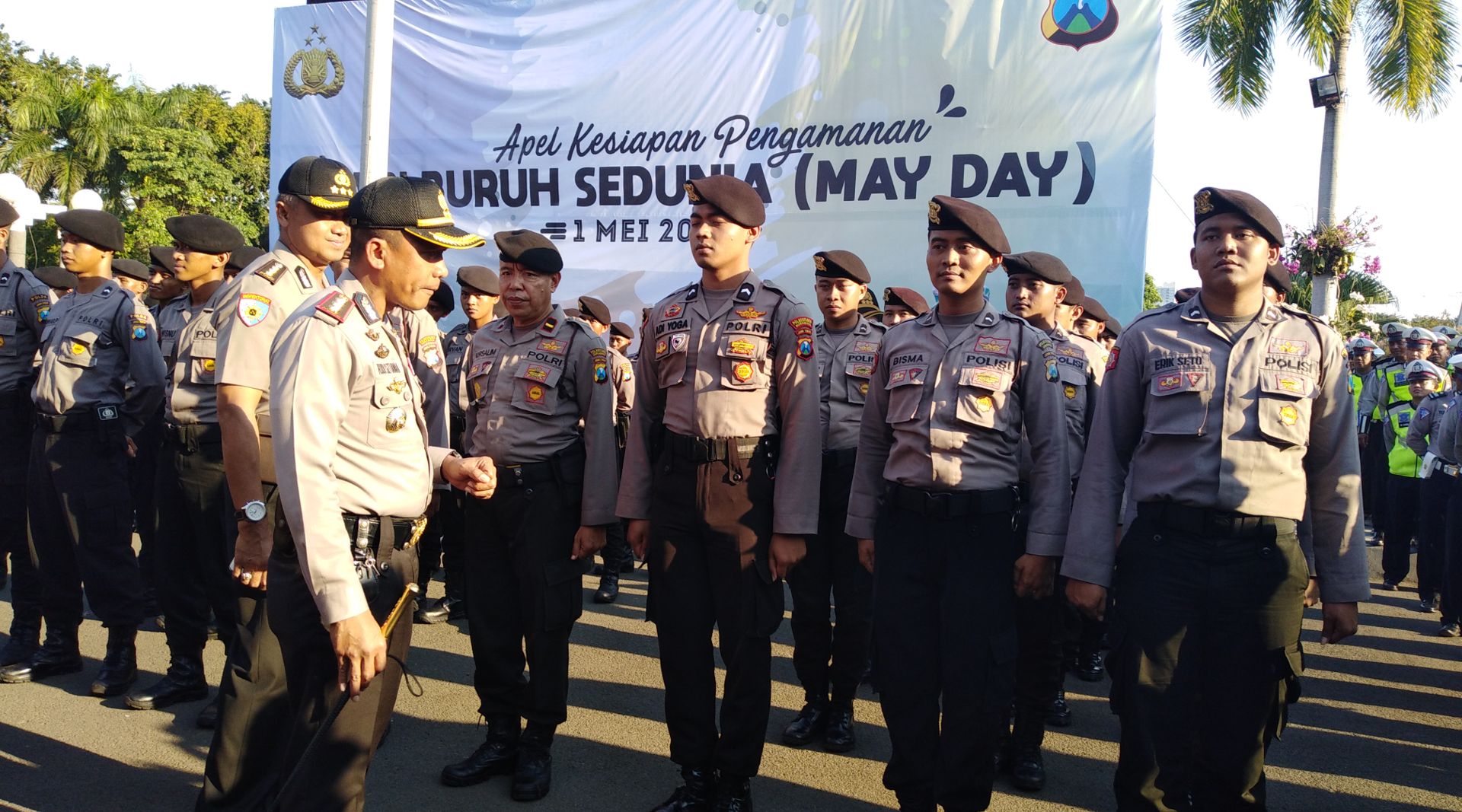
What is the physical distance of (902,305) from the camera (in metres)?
6.46

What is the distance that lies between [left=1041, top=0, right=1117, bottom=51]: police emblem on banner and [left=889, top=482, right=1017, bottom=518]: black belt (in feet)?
17.8

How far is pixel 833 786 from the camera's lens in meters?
4.07

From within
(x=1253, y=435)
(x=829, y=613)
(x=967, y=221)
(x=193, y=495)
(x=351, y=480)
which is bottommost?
(x=829, y=613)

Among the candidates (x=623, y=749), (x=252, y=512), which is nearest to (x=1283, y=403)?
(x=623, y=749)

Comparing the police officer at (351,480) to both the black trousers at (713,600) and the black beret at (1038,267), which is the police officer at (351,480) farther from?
the black beret at (1038,267)

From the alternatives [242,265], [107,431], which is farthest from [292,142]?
[107,431]

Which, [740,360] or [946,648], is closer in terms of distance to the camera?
[946,648]

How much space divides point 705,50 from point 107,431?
5.95m

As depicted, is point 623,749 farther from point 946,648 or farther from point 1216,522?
point 1216,522

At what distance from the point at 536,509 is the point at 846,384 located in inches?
73.0

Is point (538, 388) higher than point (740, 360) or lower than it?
lower

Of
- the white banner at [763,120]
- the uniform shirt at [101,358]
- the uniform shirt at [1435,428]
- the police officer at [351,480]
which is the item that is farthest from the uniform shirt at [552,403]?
the uniform shirt at [1435,428]

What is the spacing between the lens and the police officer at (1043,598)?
414 cm

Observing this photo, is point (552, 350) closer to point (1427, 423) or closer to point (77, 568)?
point (77, 568)
